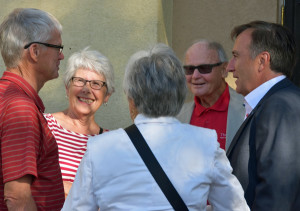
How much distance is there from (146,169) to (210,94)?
2.24 m

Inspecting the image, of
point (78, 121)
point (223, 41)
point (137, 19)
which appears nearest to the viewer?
point (78, 121)

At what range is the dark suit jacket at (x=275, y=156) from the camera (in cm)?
267

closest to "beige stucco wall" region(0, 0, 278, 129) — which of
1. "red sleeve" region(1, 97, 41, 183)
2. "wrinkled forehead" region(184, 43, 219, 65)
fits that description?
"wrinkled forehead" region(184, 43, 219, 65)

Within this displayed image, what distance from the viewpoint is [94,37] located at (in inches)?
187

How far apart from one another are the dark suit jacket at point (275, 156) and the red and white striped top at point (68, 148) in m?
1.43

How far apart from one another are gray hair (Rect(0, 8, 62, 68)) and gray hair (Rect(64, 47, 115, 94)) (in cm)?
138

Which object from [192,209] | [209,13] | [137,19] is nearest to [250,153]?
[192,209]

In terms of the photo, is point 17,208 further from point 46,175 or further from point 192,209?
point 192,209

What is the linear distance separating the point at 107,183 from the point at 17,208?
0.55 meters

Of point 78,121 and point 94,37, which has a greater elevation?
point 94,37

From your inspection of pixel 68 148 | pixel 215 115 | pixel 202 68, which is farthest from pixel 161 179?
pixel 202 68

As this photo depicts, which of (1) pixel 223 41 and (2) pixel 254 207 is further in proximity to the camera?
(1) pixel 223 41

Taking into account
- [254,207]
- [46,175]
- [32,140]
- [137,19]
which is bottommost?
[254,207]

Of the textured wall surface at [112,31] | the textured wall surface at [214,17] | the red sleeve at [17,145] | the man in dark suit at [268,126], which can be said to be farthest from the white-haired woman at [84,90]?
the red sleeve at [17,145]
